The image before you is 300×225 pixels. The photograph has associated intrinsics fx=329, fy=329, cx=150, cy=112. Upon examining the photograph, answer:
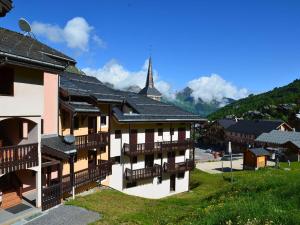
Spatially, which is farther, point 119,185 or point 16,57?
point 119,185

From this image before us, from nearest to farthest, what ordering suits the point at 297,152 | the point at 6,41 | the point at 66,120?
the point at 6,41 → the point at 66,120 → the point at 297,152

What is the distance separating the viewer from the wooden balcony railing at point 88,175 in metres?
24.1

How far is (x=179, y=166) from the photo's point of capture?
A: 4012cm

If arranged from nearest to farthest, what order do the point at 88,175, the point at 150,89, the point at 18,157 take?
the point at 18,157 < the point at 88,175 < the point at 150,89

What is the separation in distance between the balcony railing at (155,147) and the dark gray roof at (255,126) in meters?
61.2

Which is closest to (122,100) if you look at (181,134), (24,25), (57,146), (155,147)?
(155,147)

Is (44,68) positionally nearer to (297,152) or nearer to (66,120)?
(66,120)

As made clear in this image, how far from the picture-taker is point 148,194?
3797cm

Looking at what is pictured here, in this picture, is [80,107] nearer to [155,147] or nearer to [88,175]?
[88,175]

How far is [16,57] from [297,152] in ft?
226

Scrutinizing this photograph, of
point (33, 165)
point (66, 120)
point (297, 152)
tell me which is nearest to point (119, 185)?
point (66, 120)

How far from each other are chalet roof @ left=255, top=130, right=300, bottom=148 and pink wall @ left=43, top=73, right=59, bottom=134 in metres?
62.2

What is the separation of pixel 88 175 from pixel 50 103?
23.4 feet

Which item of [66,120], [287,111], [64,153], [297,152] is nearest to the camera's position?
[64,153]
